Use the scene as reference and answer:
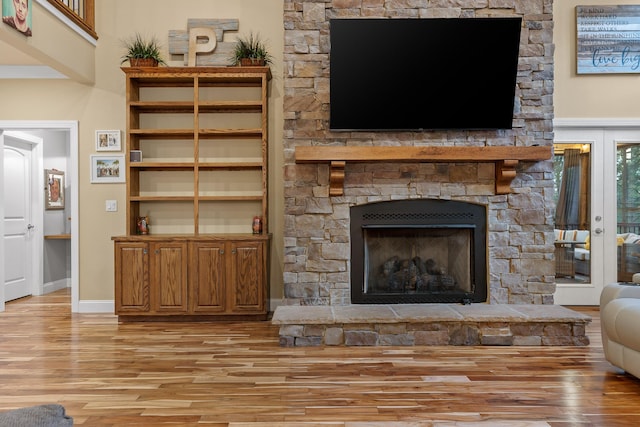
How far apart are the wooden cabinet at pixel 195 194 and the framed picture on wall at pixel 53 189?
9.08 ft

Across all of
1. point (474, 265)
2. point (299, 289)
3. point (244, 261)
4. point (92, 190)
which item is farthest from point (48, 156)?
point (474, 265)

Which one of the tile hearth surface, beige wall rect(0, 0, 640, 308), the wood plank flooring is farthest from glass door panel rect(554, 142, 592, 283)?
the tile hearth surface

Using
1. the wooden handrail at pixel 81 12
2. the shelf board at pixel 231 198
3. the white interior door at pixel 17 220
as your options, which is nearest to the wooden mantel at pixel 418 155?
the shelf board at pixel 231 198

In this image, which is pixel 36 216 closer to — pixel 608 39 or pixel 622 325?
pixel 622 325

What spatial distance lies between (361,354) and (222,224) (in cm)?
212

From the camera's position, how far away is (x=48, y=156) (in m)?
7.11

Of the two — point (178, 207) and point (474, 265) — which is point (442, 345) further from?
point (178, 207)

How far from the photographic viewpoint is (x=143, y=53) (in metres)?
4.61

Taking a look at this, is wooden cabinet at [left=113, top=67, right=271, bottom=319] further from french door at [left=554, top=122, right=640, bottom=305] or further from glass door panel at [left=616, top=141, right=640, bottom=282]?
glass door panel at [left=616, top=141, right=640, bottom=282]

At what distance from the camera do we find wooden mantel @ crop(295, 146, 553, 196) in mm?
4012

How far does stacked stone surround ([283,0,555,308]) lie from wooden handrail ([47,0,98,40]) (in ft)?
6.32

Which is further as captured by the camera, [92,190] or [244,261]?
[92,190]

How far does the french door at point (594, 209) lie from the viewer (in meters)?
5.08

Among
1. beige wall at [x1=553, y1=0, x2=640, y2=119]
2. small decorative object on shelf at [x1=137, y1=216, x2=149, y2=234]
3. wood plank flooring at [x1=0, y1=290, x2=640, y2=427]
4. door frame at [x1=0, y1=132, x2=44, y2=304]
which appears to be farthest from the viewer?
door frame at [x1=0, y1=132, x2=44, y2=304]
